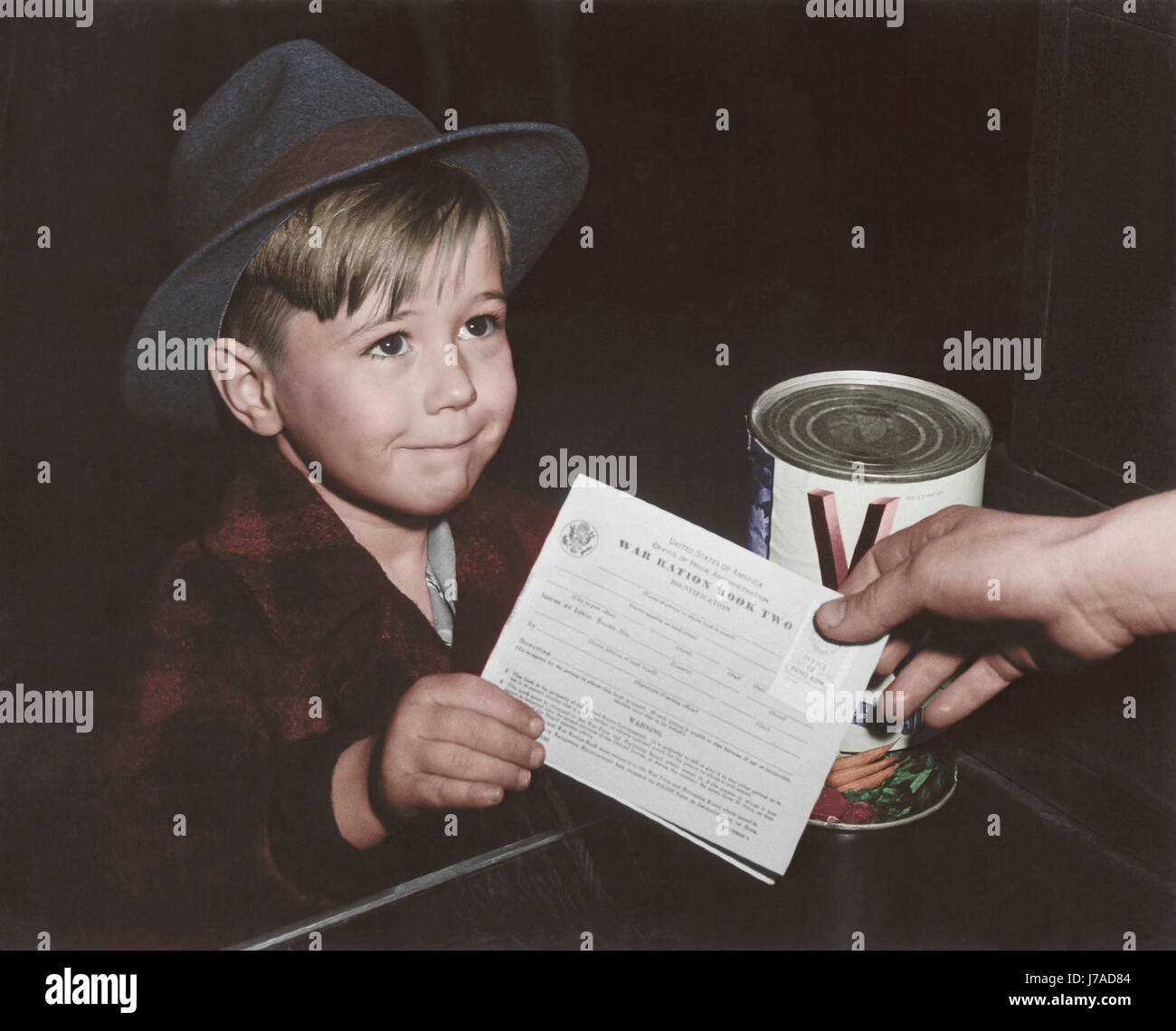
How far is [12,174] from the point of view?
1.01 m

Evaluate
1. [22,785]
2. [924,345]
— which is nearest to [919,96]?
[924,345]

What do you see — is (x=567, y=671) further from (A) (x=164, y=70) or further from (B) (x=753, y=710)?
(A) (x=164, y=70)

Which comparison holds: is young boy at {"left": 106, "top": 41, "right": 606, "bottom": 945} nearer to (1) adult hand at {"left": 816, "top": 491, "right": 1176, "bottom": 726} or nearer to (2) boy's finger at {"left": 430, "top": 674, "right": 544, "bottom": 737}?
(2) boy's finger at {"left": 430, "top": 674, "right": 544, "bottom": 737}

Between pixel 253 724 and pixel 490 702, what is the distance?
0.68 ft

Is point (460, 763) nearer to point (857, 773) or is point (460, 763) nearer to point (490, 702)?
point (490, 702)

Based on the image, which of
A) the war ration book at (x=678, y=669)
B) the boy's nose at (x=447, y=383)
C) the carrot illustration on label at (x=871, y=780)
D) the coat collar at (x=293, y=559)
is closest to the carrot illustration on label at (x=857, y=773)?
the carrot illustration on label at (x=871, y=780)

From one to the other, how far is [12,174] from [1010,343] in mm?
1042

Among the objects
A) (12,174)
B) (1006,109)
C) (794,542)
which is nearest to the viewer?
(12,174)

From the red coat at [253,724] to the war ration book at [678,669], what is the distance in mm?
149

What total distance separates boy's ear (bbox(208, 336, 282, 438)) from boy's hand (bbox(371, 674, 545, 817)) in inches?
10.8

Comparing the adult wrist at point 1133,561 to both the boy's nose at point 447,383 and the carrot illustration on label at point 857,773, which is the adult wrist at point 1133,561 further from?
the boy's nose at point 447,383

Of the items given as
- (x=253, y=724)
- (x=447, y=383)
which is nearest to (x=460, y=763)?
(x=253, y=724)

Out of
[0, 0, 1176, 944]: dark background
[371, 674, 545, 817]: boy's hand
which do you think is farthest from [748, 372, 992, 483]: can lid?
[371, 674, 545, 817]: boy's hand

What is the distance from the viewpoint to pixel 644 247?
4.06 ft
